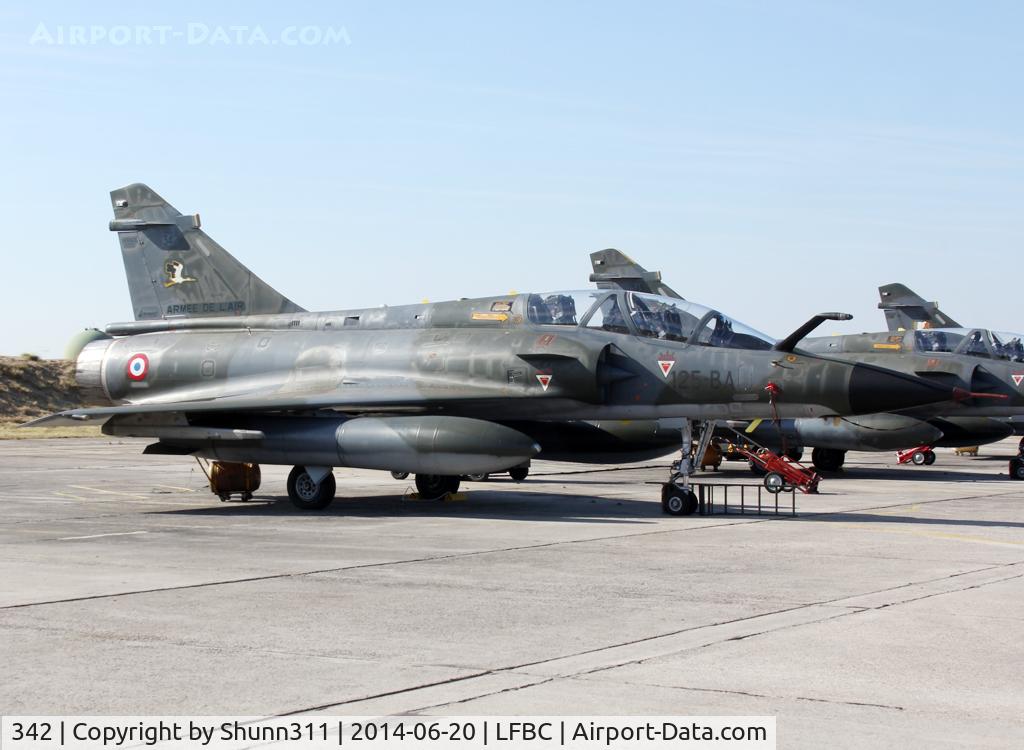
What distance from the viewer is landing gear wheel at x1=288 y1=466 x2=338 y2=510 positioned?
1752 centimetres

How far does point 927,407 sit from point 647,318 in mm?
8626

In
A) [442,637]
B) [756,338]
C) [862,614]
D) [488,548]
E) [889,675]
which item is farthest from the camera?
[756,338]

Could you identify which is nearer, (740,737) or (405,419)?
(740,737)

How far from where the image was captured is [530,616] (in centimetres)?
853

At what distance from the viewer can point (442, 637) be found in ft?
25.4

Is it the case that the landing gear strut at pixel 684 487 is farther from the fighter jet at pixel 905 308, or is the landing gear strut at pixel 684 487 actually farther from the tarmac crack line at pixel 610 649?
the fighter jet at pixel 905 308

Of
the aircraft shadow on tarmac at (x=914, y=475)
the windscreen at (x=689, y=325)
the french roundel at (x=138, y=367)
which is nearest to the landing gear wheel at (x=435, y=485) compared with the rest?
the windscreen at (x=689, y=325)

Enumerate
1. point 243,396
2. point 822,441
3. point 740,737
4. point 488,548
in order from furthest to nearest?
1. point 822,441
2. point 243,396
3. point 488,548
4. point 740,737

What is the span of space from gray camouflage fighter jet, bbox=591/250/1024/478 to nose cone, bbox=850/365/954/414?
7.84 m

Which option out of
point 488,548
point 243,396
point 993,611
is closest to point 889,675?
point 993,611

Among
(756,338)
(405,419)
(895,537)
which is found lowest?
(895,537)

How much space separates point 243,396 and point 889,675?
13515 millimetres

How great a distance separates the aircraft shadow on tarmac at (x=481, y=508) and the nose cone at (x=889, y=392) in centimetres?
303

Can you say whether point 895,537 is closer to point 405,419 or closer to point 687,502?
point 687,502
